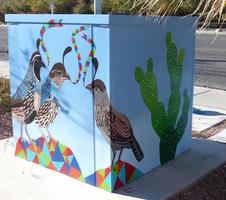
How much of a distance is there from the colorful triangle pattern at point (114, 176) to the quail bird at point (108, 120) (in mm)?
95

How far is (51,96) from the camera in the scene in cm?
437

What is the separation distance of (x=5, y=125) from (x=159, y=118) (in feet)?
Result: 8.96

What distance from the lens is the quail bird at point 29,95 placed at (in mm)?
4437

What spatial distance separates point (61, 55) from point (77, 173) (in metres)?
1.18

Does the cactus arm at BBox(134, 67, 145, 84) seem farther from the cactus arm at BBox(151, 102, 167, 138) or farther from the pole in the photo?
the pole

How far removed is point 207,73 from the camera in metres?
11.7

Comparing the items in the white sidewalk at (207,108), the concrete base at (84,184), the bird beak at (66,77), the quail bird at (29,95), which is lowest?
the white sidewalk at (207,108)

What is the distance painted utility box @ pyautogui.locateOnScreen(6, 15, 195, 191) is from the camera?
388 centimetres

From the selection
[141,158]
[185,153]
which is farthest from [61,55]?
[185,153]

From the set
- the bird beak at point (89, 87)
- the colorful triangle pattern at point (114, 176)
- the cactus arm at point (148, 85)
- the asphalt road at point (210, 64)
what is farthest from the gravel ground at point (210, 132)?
the bird beak at point (89, 87)

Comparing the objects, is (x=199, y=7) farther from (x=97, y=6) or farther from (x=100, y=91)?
(x=100, y=91)

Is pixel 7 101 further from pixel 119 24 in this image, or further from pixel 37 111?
pixel 119 24

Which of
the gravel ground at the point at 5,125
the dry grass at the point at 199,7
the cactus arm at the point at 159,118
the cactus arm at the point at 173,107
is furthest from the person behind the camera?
the gravel ground at the point at 5,125

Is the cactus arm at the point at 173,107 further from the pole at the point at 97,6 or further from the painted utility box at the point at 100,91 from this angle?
the pole at the point at 97,6
